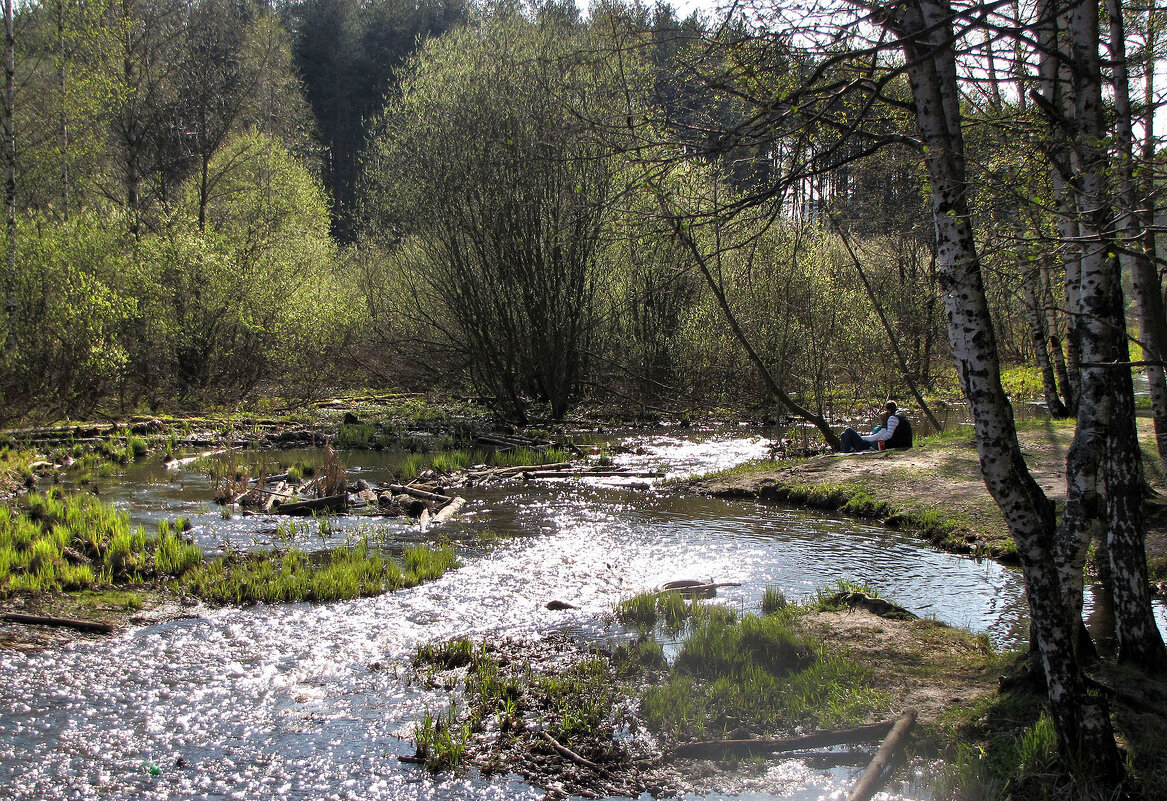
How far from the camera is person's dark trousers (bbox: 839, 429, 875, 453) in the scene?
17.5m

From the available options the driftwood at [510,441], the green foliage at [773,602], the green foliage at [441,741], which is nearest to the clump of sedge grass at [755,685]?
the green foliage at [773,602]

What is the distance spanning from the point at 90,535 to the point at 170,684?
449 cm

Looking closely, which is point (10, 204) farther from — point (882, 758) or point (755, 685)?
point (882, 758)

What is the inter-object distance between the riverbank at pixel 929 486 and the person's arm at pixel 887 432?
731 millimetres

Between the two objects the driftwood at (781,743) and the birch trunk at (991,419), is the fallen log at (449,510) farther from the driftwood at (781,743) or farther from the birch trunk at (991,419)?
the birch trunk at (991,419)

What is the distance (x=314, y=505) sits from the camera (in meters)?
13.7

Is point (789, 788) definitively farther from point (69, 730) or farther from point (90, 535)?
point (90, 535)

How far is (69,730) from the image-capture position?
5.83 metres

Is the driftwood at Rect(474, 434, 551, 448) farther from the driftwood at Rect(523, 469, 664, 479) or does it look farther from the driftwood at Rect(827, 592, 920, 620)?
the driftwood at Rect(827, 592, 920, 620)

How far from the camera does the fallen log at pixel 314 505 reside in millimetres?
13586

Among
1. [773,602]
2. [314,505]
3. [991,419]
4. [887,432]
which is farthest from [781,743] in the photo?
[887,432]

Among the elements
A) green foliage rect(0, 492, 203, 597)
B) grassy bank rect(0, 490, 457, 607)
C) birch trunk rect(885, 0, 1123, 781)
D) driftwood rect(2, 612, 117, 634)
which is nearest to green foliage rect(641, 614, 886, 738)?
birch trunk rect(885, 0, 1123, 781)

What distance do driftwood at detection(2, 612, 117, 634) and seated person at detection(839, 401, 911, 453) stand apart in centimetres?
1415

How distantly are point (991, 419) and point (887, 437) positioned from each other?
42.7 feet
